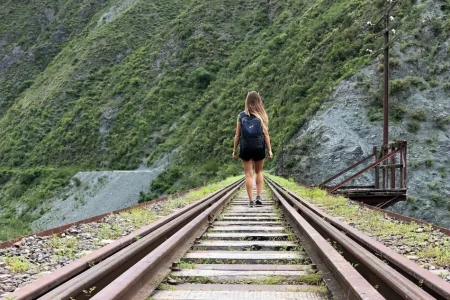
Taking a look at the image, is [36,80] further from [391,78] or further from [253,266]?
[253,266]

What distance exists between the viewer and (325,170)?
2389cm

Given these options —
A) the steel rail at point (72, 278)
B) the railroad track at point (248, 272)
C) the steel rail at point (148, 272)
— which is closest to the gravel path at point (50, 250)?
the steel rail at point (72, 278)

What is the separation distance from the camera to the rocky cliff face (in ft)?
68.2

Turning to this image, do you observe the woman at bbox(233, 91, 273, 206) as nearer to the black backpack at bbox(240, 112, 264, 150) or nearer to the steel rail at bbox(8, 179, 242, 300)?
the black backpack at bbox(240, 112, 264, 150)

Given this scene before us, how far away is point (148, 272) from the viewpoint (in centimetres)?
318

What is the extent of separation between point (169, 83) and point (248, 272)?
59.4 metres

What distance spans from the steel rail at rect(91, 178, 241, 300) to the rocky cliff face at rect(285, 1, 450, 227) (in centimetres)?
1708

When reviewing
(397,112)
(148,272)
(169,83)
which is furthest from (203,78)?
(148,272)

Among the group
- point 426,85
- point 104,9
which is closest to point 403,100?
point 426,85

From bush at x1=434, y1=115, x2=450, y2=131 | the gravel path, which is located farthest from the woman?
bush at x1=434, y1=115, x2=450, y2=131

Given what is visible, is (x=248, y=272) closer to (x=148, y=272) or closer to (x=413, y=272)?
(x=148, y=272)

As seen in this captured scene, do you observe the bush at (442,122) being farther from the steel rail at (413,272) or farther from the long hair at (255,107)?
the steel rail at (413,272)

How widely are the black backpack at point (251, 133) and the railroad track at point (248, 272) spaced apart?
2480 mm

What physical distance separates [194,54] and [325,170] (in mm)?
43593
